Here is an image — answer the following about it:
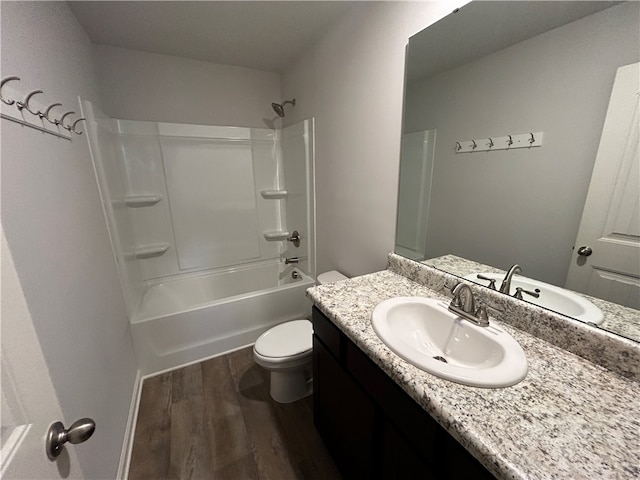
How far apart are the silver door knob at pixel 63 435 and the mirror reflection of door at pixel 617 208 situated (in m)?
1.36

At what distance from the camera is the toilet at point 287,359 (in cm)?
149

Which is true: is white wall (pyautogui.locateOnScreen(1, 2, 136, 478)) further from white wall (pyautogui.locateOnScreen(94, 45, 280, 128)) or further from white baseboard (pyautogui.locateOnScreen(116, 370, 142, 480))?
white wall (pyautogui.locateOnScreen(94, 45, 280, 128))

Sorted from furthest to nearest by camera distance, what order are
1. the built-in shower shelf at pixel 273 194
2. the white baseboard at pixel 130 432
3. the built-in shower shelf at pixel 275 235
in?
the built-in shower shelf at pixel 275 235 < the built-in shower shelf at pixel 273 194 < the white baseboard at pixel 130 432

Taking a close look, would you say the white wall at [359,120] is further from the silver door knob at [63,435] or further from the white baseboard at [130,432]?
the white baseboard at [130,432]

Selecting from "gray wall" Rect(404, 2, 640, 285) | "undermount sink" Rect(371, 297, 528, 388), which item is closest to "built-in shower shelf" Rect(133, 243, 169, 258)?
"undermount sink" Rect(371, 297, 528, 388)

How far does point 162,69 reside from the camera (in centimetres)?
212

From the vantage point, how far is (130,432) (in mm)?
1420

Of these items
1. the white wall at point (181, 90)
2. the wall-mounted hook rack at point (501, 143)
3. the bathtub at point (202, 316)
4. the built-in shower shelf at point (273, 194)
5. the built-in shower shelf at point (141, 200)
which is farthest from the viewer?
the built-in shower shelf at point (273, 194)

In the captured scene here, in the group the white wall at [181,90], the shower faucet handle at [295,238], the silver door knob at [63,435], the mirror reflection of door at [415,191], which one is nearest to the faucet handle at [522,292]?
the mirror reflection of door at [415,191]

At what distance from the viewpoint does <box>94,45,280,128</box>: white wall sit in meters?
2.00

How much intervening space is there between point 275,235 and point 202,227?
2.43 feet

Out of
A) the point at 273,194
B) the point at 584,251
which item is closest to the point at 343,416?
the point at 584,251

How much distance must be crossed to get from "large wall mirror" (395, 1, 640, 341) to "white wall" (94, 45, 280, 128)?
175 cm

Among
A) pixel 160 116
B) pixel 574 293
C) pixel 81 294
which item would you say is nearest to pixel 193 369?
pixel 81 294
